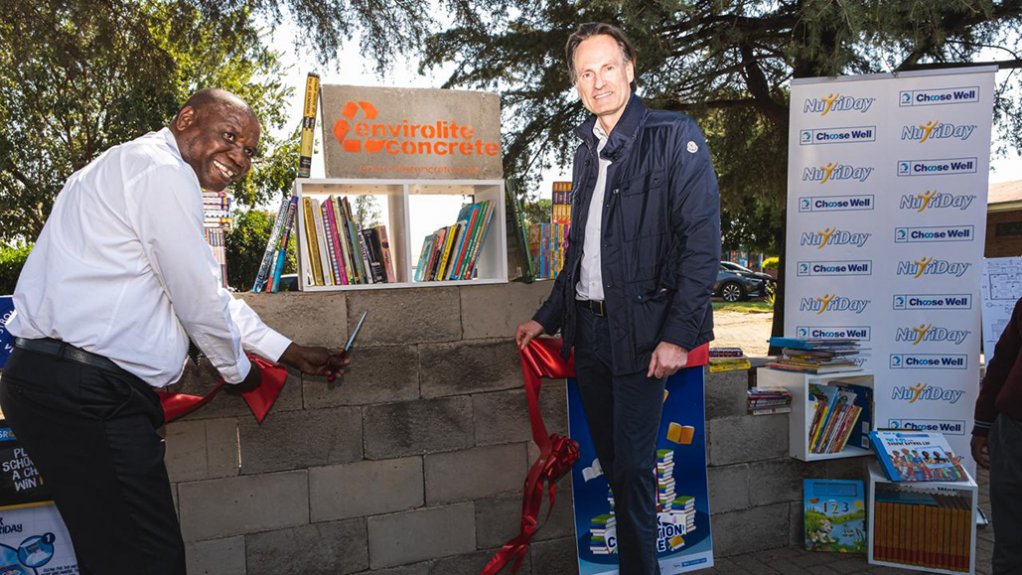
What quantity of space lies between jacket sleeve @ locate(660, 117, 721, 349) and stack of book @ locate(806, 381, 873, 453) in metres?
1.61

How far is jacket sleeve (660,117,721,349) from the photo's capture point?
2.29 meters

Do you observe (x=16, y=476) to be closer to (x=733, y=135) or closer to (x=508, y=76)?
(x=508, y=76)

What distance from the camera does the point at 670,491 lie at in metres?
3.23

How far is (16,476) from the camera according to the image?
106 inches

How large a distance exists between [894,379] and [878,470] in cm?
79

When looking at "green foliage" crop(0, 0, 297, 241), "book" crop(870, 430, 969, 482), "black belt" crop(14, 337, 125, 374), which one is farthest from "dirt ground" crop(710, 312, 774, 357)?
"black belt" crop(14, 337, 125, 374)

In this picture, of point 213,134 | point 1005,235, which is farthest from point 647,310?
point 1005,235

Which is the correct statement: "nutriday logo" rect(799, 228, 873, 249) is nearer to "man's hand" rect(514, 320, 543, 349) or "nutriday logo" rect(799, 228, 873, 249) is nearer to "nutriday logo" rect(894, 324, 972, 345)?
"nutriday logo" rect(894, 324, 972, 345)

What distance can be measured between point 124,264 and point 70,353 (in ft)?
0.84

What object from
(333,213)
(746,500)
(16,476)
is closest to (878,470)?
(746,500)

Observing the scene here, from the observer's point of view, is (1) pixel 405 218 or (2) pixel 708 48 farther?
(2) pixel 708 48

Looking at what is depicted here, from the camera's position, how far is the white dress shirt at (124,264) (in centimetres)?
176

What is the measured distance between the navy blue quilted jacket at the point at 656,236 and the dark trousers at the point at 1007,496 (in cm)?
106

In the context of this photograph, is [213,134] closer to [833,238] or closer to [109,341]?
[109,341]
